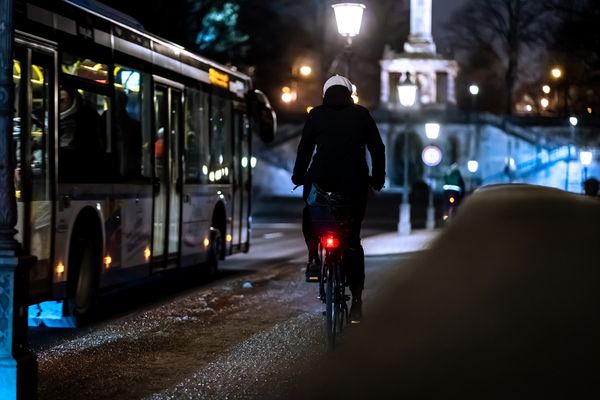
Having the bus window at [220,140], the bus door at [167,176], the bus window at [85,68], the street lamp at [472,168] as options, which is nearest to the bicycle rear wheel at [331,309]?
Answer: the bus window at [85,68]

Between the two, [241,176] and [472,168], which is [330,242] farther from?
[472,168]

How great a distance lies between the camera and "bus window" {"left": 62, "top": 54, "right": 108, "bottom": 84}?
1405 cm

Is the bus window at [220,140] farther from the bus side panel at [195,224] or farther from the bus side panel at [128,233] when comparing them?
the bus side panel at [128,233]

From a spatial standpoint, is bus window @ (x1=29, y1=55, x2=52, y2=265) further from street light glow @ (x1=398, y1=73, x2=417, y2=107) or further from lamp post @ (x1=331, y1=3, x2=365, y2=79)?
street light glow @ (x1=398, y1=73, x2=417, y2=107)

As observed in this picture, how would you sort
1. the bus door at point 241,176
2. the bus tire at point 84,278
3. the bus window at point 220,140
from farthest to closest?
the bus door at point 241,176
the bus window at point 220,140
the bus tire at point 84,278

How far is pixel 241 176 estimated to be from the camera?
76.8ft

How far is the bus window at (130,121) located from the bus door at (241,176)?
18.8 feet

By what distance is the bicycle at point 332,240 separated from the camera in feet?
36.1

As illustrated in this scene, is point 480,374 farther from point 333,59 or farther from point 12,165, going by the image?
point 333,59

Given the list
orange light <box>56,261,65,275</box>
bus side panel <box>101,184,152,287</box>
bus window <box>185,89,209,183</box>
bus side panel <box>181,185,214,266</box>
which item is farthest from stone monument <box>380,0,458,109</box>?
orange light <box>56,261,65,275</box>

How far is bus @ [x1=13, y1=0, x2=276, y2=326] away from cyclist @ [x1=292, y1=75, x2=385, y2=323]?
Result: 7.96 ft

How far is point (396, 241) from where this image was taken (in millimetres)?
36156

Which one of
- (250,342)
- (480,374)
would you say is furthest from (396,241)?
(480,374)

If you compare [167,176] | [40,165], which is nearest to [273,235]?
[167,176]
